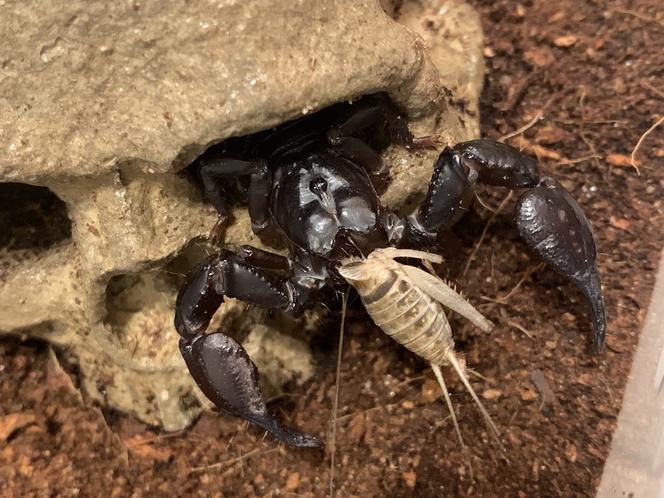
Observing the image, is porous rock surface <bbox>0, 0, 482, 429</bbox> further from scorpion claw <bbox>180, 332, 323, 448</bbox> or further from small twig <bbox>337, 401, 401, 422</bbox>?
small twig <bbox>337, 401, 401, 422</bbox>

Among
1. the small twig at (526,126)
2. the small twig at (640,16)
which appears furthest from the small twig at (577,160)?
the small twig at (640,16)

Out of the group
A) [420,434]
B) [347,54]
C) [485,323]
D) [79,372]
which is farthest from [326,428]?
[347,54]

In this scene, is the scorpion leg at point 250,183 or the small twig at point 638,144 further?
the small twig at point 638,144

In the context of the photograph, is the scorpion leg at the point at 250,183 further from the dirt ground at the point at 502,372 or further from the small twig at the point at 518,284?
the small twig at the point at 518,284

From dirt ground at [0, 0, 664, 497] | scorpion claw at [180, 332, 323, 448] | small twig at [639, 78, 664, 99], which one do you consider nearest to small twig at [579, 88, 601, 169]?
dirt ground at [0, 0, 664, 497]

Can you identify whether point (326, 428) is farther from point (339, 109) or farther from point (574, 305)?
point (339, 109)

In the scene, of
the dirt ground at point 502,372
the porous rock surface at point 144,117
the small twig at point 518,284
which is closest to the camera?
the porous rock surface at point 144,117
